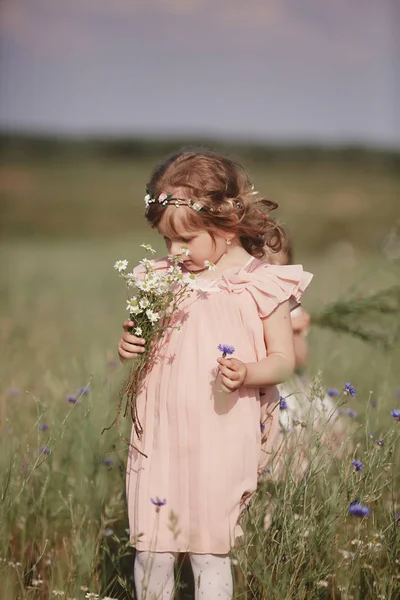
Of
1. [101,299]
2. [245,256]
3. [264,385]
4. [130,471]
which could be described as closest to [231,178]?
[245,256]

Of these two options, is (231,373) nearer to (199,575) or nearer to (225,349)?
(225,349)

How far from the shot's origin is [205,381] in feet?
7.48

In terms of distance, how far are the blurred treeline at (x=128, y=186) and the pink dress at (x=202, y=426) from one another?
21.9 meters

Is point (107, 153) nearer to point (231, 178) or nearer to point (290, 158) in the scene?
point (290, 158)

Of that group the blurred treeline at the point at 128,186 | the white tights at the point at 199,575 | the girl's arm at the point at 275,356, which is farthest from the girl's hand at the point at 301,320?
the blurred treeline at the point at 128,186

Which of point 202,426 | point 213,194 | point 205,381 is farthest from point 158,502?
point 213,194

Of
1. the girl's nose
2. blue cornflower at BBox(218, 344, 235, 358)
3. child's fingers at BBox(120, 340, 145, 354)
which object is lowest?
blue cornflower at BBox(218, 344, 235, 358)

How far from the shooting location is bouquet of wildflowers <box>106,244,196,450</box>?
2.20 m

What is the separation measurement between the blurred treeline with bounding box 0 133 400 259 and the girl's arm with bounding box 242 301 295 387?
21902mm

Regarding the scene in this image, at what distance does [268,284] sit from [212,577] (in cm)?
97

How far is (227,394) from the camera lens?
7.53 feet

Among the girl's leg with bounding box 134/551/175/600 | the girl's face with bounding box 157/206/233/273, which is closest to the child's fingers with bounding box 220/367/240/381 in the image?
the girl's face with bounding box 157/206/233/273

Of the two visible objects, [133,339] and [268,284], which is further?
[268,284]

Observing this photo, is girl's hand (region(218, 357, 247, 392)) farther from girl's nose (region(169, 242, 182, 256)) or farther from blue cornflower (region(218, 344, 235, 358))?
girl's nose (region(169, 242, 182, 256))
